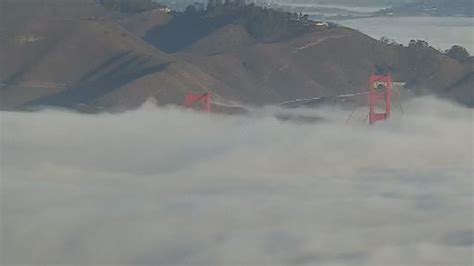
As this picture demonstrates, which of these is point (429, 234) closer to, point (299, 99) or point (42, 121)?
point (42, 121)

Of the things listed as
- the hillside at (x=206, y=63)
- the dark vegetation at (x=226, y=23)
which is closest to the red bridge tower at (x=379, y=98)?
the hillside at (x=206, y=63)

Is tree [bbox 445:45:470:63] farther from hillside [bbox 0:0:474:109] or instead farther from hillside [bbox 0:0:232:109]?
hillside [bbox 0:0:232:109]

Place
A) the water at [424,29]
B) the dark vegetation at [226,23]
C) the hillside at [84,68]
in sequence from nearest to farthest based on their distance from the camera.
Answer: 1. the hillside at [84,68]
2. the dark vegetation at [226,23]
3. the water at [424,29]

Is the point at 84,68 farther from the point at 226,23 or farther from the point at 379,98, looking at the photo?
the point at 226,23

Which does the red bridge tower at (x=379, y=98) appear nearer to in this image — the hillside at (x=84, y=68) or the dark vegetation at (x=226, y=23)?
the hillside at (x=84, y=68)

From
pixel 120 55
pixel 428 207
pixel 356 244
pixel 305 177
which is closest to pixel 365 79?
pixel 120 55

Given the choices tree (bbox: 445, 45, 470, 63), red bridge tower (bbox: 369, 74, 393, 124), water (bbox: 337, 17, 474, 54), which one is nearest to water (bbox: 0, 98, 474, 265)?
red bridge tower (bbox: 369, 74, 393, 124)
